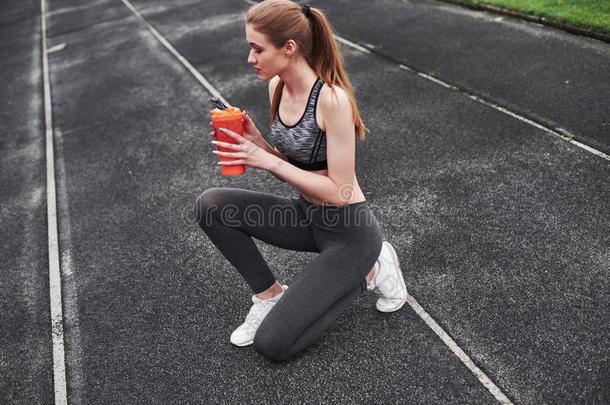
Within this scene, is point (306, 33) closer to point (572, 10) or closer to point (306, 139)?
point (306, 139)

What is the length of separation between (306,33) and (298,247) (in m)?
1.25

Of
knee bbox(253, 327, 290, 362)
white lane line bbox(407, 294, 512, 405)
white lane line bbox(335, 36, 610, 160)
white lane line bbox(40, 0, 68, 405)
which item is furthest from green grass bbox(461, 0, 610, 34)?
white lane line bbox(40, 0, 68, 405)

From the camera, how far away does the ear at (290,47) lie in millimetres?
2924

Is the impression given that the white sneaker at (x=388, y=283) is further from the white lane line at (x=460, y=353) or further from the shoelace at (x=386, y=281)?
the white lane line at (x=460, y=353)

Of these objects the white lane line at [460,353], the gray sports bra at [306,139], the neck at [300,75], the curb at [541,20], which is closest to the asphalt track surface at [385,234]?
the white lane line at [460,353]

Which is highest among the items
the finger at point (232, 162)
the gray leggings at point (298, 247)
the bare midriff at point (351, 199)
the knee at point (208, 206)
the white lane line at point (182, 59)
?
the finger at point (232, 162)

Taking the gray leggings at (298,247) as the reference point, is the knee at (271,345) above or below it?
below

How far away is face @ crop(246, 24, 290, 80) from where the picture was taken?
2930 millimetres

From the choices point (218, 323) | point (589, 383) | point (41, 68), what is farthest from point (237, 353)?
point (41, 68)

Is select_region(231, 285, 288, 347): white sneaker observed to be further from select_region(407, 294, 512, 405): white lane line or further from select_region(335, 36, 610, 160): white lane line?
select_region(335, 36, 610, 160): white lane line

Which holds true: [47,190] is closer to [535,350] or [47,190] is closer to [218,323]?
[218,323]

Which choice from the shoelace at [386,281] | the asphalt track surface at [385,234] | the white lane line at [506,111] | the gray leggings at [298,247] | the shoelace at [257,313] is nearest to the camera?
the gray leggings at [298,247]

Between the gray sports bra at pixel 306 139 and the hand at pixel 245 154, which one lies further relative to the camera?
the gray sports bra at pixel 306 139

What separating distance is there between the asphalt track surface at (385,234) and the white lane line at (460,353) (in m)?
0.03
